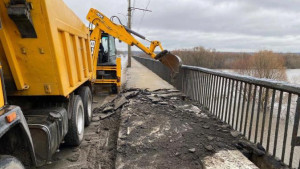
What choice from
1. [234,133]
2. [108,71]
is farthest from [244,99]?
[108,71]

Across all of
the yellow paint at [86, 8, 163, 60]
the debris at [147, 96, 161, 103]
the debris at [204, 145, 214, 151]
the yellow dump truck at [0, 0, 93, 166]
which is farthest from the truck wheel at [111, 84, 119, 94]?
the debris at [204, 145, 214, 151]

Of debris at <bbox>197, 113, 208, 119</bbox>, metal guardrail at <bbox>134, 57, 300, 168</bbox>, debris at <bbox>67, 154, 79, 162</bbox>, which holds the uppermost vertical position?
metal guardrail at <bbox>134, 57, 300, 168</bbox>

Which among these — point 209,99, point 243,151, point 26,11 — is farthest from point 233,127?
point 26,11

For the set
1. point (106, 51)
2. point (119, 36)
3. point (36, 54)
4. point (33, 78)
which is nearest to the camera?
point (36, 54)

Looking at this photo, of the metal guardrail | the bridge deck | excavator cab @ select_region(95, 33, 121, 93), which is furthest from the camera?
excavator cab @ select_region(95, 33, 121, 93)

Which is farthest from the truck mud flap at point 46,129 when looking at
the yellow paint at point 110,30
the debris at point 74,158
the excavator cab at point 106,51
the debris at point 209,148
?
the excavator cab at point 106,51

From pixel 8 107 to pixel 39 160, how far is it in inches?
43.8

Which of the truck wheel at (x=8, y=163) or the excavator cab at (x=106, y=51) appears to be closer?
the truck wheel at (x=8, y=163)

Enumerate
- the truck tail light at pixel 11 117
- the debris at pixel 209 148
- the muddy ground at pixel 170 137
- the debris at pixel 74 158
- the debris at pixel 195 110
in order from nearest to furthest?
1. the truck tail light at pixel 11 117
2. the muddy ground at pixel 170 137
3. the debris at pixel 209 148
4. the debris at pixel 74 158
5. the debris at pixel 195 110

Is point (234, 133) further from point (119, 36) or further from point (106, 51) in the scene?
point (106, 51)

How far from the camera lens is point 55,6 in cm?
322

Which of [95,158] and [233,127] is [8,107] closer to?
[95,158]

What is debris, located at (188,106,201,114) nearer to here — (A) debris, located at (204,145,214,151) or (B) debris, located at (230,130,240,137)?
(B) debris, located at (230,130,240,137)

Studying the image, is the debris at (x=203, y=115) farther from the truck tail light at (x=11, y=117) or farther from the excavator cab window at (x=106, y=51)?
the excavator cab window at (x=106, y=51)
